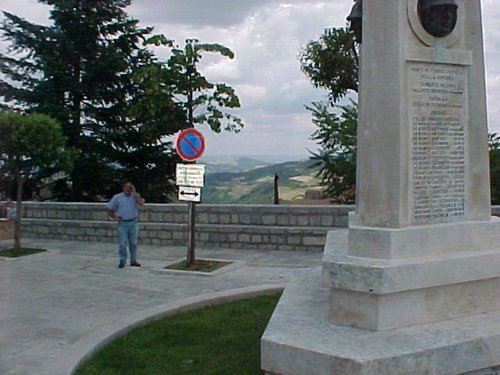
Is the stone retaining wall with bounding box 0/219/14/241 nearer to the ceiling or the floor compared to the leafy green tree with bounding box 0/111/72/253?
nearer to the floor

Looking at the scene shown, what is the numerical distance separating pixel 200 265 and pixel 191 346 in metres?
5.27

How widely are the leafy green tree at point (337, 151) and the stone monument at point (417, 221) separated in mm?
15031

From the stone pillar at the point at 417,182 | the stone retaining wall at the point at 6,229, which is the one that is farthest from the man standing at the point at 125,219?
the stone pillar at the point at 417,182

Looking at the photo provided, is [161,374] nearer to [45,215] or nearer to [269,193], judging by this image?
[45,215]

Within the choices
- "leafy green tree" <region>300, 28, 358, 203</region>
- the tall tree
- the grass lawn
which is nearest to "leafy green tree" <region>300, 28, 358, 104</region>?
"leafy green tree" <region>300, 28, 358, 203</region>

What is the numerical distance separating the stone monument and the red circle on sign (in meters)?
6.57

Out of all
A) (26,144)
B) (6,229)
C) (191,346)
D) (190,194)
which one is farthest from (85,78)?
(191,346)

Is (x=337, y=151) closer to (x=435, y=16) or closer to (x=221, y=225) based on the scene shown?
(x=221, y=225)

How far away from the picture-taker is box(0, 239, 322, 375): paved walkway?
20.2 feet

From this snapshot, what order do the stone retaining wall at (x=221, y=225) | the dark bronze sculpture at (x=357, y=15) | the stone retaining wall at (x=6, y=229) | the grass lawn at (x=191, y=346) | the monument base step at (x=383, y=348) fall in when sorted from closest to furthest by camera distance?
the monument base step at (x=383, y=348) < the grass lawn at (x=191, y=346) < the dark bronze sculpture at (x=357, y=15) < the stone retaining wall at (x=221, y=225) < the stone retaining wall at (x=6, y=229)

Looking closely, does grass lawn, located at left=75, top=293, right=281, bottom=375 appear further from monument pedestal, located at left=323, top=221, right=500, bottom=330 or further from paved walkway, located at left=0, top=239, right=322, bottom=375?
monument pedestal, located at left=323, top=221, right=500, bottom=330

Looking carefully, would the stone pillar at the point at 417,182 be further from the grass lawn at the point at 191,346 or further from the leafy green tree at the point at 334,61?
the leafy green tree at the point at 334,61

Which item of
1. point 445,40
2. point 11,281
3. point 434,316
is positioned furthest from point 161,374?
point 11,281

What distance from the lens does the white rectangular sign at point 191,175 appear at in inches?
440
